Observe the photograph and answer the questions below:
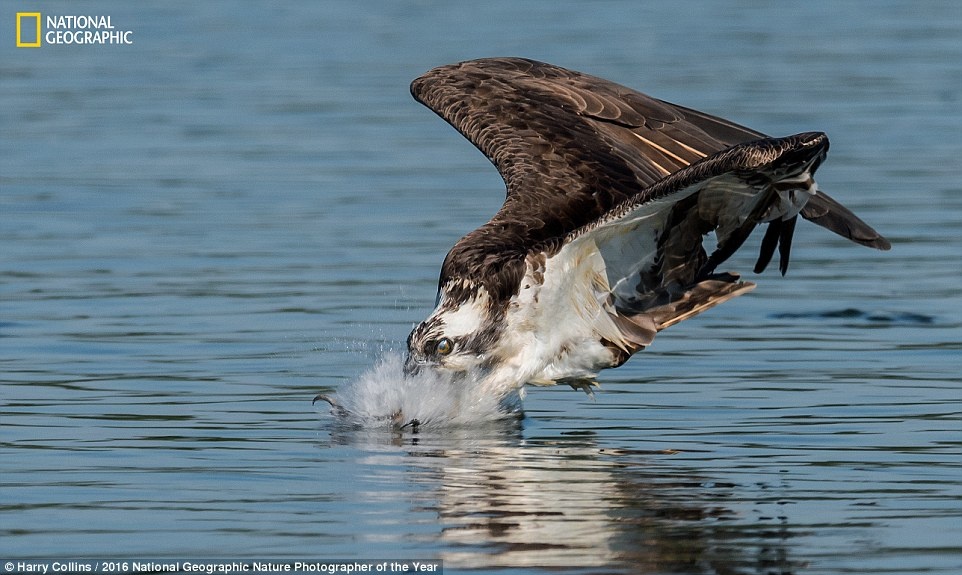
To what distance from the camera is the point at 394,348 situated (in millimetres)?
9906

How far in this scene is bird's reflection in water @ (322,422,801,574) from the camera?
657 centimetres

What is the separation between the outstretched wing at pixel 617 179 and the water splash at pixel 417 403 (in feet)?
1.65

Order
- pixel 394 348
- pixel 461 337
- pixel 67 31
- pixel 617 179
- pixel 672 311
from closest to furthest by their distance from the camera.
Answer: pixel 461 337
pixel 672 311
pixel 617 179
pixel 394 348
pixel 67 31

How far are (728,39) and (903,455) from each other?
16852 millimetres

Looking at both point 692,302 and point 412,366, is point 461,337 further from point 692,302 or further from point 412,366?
point 692,302

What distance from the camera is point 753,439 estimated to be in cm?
851

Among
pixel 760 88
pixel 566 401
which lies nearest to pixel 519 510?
pixel 566 401

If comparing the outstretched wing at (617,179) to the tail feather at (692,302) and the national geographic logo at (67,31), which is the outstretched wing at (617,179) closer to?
the tail feather at (692,302)

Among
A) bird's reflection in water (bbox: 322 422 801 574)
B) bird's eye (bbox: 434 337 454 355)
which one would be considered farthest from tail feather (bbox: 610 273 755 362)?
bird's eye (bbox: 434 337 454 355)

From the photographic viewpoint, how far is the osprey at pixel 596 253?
26.7ft

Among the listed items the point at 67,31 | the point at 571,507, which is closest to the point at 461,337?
the point at 571,507

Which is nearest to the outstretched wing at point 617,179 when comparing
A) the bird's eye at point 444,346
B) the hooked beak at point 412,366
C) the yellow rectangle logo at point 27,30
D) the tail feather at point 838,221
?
the tail feather at point 838,221

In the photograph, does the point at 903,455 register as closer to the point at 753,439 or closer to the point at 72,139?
the point at 753,439

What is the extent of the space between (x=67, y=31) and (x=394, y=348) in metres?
16.8
